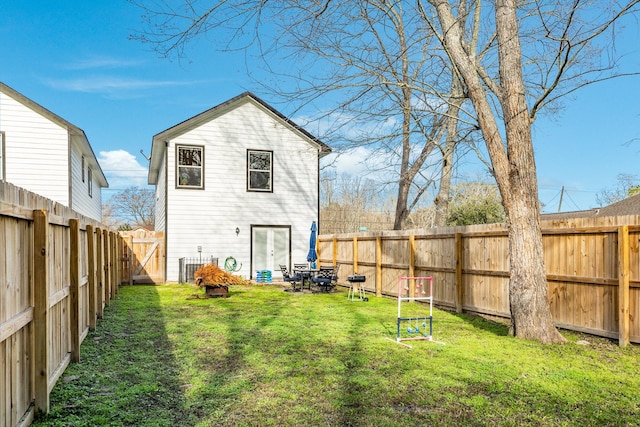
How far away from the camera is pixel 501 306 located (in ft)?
27.1

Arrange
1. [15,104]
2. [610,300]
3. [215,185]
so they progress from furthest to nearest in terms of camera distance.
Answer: [215,185], [15,104], [610,300]

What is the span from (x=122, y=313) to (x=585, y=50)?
9682mm

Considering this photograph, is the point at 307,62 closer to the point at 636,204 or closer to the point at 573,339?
the point at 573,339

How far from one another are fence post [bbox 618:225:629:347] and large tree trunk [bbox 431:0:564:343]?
0.79 metres

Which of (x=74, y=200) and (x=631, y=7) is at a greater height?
(x=631, y=7)

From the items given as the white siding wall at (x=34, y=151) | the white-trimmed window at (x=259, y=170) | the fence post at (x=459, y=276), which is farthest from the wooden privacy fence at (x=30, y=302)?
the white-trimmed window at (x=259, y=170)

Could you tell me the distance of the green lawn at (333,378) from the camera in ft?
11.9

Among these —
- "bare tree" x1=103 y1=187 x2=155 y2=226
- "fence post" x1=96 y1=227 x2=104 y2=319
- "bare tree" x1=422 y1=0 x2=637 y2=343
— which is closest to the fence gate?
"fence post" x1=96 y1=227 x2=104 y2=319

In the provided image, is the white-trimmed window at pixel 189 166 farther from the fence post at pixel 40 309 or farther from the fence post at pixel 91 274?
the fence post at pixel 40 309

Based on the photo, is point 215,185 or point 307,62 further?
point 215,185

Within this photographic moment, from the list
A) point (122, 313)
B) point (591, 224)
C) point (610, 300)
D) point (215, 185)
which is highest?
point (215, 185)

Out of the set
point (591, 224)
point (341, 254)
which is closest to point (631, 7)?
point (591, 224)

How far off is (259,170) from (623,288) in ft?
42.5

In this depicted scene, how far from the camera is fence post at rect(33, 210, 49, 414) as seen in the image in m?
3.40
